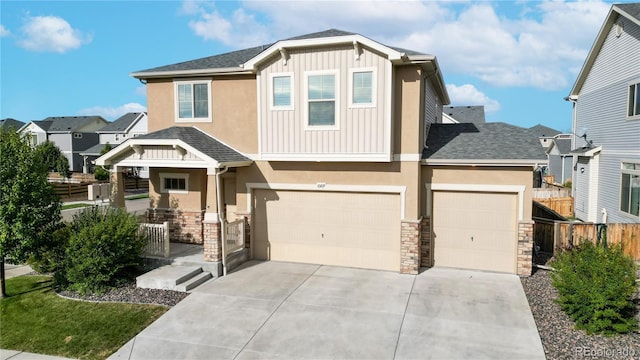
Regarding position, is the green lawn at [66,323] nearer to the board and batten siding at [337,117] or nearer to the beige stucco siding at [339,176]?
the beige stucco siding at [339,176]

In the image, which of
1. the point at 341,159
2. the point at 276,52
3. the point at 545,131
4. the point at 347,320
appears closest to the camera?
the point at 347,320

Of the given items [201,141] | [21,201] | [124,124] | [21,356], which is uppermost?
[124,124]

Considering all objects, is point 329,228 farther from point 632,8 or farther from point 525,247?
point 632,8

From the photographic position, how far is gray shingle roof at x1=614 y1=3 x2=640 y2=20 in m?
13.9

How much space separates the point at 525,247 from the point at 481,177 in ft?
6.95

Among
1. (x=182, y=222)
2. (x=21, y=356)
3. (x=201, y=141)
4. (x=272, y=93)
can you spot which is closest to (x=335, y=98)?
(x=272, y=93)

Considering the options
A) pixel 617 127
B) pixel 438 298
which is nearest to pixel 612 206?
pixel 617 127

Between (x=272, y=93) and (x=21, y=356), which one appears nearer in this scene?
(x=21, y=356)

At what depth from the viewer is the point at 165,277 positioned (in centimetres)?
1008

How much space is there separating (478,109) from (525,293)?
106ft

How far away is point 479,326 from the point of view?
7922 mm

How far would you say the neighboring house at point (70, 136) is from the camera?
156ft

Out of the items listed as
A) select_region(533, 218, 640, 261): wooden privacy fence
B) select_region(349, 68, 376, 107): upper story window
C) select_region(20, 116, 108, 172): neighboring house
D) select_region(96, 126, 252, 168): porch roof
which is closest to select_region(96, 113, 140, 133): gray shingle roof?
select_region(20, 116, 108, 172): neighboring house

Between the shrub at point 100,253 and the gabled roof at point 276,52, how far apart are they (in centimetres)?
470
